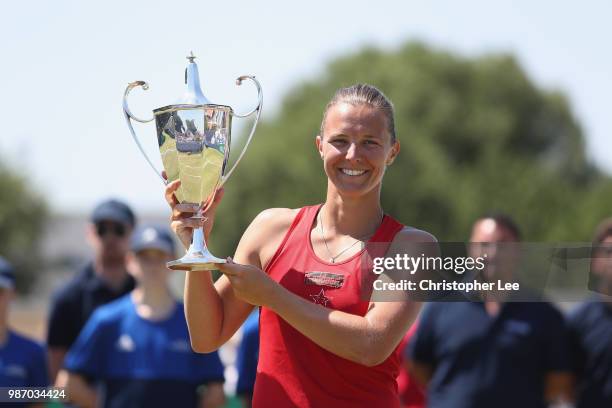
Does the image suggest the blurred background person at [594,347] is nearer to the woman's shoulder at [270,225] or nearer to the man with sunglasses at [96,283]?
the man with sunglasses at [96,283]

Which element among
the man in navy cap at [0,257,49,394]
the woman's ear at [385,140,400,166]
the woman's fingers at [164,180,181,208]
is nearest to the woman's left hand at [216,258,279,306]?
the woman's fingers at [164,180,181,208]

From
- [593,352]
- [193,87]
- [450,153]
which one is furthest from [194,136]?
[450,153]

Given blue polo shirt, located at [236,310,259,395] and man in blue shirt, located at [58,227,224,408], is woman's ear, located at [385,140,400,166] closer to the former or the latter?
man in blue shirt, located at [58,227,224,408]

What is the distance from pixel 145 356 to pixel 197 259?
296cm

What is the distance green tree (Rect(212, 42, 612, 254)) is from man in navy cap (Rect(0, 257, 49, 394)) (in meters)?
32.0

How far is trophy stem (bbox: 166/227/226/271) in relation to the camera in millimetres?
3139

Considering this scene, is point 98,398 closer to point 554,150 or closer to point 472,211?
point 472,211

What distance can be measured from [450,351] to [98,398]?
2140 mm

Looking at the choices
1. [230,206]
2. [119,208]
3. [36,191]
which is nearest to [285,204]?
[230,206]

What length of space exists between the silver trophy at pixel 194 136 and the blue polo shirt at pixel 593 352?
3.86m

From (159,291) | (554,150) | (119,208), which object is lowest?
(159,291)

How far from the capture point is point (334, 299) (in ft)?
10.8

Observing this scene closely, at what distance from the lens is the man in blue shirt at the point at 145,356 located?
→ 5.99m

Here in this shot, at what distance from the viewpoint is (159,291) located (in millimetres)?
6203
